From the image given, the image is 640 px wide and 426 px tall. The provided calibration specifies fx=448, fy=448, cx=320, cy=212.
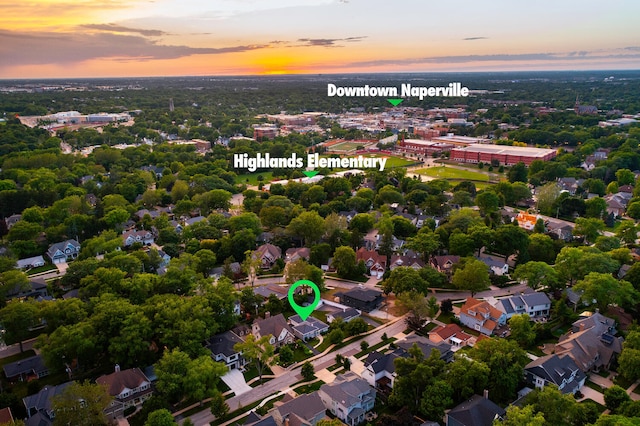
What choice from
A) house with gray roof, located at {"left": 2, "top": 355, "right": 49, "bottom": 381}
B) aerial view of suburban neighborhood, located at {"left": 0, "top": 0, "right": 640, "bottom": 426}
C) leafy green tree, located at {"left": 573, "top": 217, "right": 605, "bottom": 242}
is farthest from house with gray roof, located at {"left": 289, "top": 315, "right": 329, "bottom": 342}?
leafy green tree, located at {"left": 573, "top": 217, "right": 605, "bottom": 242}

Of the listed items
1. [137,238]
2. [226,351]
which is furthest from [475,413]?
[137,238]

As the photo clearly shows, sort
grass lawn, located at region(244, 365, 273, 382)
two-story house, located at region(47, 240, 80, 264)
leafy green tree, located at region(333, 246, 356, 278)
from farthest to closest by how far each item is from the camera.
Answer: two-story house, located at region(47, 240, 80, 264) < leafy green tree, located at region(333, 246, 356, 278) < grass lawn, located at region(244, 365, 273, 382)

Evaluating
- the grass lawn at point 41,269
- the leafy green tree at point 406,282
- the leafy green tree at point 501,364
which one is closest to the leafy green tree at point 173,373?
the leafy green tree at point 501,364

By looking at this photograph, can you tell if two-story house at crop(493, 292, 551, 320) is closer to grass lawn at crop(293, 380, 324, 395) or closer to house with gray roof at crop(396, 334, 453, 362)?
house with gray roof at crop(396, 334, 453, 362)

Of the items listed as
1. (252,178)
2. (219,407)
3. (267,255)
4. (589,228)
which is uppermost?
(252,178)

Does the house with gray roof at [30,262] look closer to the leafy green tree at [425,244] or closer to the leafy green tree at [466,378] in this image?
the leafy green tree at [425,244]

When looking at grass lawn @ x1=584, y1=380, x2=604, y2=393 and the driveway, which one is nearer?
grass lawn @ x1=584, y1=380, x2=604, y2=393

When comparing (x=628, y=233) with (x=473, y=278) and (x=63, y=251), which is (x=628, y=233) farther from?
(x=63, y=251)
